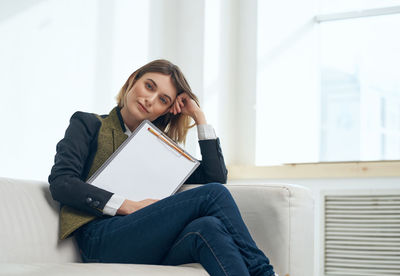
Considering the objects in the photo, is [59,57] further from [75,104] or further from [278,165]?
[278,165]

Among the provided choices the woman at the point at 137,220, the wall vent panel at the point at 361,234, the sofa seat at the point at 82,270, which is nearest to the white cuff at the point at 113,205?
the woman at the point at 137,220

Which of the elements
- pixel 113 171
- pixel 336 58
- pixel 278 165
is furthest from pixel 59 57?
pixel 336 58

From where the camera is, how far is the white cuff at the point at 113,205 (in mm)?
1445

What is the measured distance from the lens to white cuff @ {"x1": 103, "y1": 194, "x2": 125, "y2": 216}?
1445 mm

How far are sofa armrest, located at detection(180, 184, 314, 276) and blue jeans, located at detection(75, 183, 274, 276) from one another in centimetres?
23

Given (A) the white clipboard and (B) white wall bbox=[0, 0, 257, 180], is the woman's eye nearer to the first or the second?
(A) the white clipboard

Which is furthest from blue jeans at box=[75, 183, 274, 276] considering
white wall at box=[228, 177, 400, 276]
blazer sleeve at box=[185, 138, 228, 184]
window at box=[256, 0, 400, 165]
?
window at box=[256, 0, 400, 165]

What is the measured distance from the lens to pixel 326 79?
329cm

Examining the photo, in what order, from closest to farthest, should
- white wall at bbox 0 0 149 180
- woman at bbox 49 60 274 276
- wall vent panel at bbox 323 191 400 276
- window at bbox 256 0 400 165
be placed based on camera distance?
woman at bbox 49 60 274 276 → white wall at bbox 0 0 149 180 → wall vent panel at bbox 323 191 400 276 → window at bbox 256 0 400 165

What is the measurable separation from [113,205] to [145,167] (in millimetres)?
228

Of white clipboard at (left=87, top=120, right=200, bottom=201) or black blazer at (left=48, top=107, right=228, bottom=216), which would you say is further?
white clipboard at (left=87, top=120, right=200, bottom=201)

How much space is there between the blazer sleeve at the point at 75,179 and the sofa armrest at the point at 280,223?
0.44 meters

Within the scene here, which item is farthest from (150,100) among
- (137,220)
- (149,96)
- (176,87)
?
(137,220)

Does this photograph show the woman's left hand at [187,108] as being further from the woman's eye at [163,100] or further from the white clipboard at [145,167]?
the white clipboard at [145,167]
